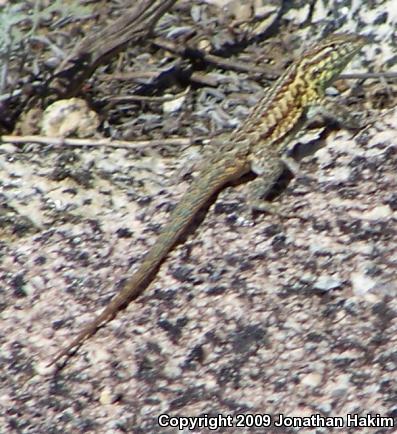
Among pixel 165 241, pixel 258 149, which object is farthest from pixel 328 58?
pixel 165 241

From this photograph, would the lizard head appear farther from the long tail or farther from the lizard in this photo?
the long tail

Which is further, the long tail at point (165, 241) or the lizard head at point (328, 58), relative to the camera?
the lizard head at point (328, 58)

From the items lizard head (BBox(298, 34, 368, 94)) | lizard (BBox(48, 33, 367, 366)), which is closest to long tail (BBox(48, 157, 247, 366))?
lizard (BBox(48, 33, 367, 366))

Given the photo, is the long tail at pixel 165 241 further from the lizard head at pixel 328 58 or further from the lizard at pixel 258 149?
the lizard head at pixel 328 58

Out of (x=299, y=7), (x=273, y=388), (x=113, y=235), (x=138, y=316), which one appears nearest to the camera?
(x=273, y=388)

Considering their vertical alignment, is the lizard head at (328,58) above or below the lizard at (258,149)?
above

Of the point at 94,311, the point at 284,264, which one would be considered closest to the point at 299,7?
the point at 284,264

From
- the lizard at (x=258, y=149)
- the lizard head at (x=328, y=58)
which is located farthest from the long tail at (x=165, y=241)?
the lizard head at (x=328, y=58)

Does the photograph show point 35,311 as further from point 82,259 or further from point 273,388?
point 273,388
